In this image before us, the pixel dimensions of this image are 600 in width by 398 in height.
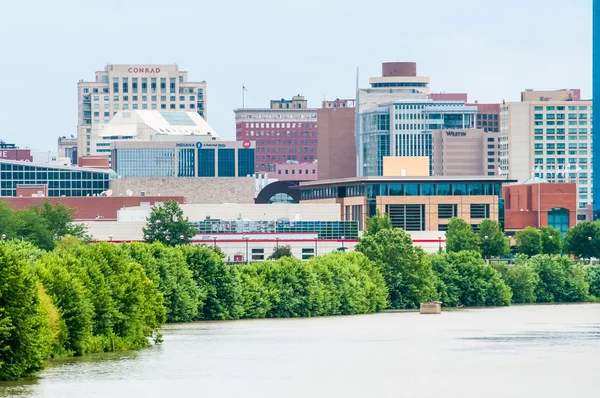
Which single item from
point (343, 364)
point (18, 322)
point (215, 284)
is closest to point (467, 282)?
point (215, 284)

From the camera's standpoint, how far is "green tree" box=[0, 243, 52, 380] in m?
82.4

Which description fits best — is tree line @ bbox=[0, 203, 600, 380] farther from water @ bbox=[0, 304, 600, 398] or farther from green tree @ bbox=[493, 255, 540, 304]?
water @ bbox=[0, 304, 600, 398]

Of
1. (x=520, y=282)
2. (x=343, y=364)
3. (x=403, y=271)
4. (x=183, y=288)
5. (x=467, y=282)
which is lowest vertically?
(x=343, y=364)

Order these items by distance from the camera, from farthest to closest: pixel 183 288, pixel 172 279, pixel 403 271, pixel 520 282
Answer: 1. pixel 520 282
2. pixel 403 271
3. pixel 183 288
4. pixel 172 279

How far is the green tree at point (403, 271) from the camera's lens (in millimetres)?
177500

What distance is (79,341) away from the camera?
328ft

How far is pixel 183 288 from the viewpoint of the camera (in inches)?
5640

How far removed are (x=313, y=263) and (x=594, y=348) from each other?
5770 centimetres

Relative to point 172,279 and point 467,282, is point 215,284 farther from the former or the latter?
point 467,282

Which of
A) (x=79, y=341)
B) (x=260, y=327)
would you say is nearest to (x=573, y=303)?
(x=260, y=327)

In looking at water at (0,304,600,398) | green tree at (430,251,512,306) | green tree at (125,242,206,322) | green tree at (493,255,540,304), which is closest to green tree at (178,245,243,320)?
green tree at (125,242,206,322)

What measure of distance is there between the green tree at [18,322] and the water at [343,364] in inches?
45.1

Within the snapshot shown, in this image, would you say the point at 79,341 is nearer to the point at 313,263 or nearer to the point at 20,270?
the point at 20,270

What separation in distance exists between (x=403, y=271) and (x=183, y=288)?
3958cm
